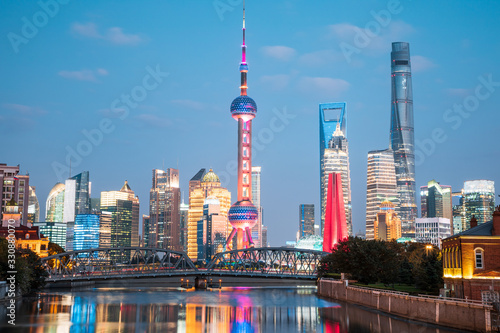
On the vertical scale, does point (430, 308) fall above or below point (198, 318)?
above

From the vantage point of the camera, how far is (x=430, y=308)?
61969 mm

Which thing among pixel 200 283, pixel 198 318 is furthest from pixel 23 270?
pixel 200 283

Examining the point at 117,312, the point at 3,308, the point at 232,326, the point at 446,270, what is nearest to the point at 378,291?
the point at 446,270

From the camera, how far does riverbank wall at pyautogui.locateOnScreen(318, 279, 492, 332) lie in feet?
174

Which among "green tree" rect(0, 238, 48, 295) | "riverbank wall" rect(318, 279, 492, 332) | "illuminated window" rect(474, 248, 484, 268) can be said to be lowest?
"riverbank wall" rect(318, 279, 492, 332)

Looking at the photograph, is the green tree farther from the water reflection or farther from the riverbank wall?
the riverbank wall

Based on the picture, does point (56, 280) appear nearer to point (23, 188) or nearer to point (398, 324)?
point (23, 188)

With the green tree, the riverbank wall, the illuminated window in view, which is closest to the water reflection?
the riverbank wall

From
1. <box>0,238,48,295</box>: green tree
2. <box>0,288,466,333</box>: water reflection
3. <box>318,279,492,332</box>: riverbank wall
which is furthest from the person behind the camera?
<box>0,238,48,295</box>: green tree

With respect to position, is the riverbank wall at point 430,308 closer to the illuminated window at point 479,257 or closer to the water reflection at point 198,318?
the water reflection at point 198,318

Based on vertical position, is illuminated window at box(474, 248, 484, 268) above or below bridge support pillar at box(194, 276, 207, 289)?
above

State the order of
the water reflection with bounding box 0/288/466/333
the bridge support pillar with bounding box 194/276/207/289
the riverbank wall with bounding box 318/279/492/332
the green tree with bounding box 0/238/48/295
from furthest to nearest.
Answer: the bridge support pillar with bounding box 194/276/207/289 → the green tree with bounding box 0/238/48/295 → the water reflection with bounding box 0/288/466/333 → the riverbank wall with bounding box 318/279/492/332

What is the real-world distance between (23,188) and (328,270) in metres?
104

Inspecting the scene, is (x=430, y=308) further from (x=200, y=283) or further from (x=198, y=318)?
(x=200, y=283)
